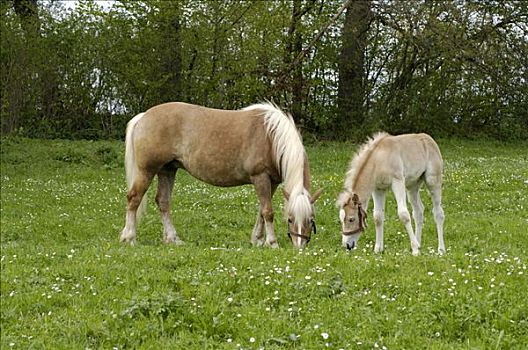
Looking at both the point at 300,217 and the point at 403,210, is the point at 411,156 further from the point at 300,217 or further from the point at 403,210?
the point at 300,217

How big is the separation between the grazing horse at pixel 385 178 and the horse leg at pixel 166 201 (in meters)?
2.88

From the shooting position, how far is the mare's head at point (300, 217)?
9.49 m

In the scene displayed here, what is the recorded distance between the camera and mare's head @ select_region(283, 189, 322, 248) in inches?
374

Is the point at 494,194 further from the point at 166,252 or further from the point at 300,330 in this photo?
the point at 300,330

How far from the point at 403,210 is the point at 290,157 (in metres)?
1.81

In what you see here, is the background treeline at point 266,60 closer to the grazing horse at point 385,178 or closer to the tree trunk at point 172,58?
the tree trunk at point 172,58

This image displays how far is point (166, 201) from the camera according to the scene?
37.0 feet

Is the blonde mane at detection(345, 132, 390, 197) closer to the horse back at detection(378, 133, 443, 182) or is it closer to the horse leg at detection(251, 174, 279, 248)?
the horse back at detection(378, 133, 443, 182)

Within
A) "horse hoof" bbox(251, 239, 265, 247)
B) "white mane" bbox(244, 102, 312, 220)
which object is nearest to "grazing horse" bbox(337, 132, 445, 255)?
"white mane" bbox(244, 102, 312, 220)

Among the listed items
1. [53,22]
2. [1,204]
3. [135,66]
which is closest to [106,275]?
[1,204]

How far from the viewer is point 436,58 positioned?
2959 centimetres

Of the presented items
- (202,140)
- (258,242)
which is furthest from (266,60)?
(258,242)

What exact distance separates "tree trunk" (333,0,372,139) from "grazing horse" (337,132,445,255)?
731 inches

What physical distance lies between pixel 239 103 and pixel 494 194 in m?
14.7
